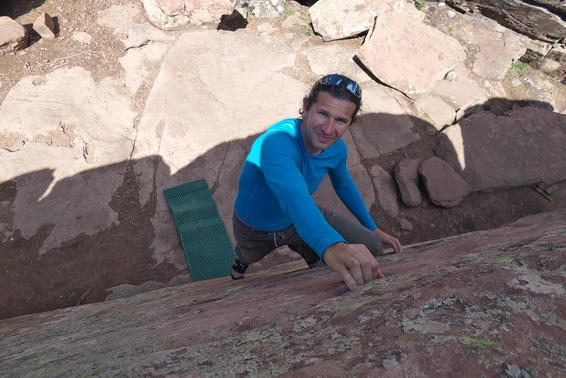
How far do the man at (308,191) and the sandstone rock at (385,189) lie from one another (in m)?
1.81

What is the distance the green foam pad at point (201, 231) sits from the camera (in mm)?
3455

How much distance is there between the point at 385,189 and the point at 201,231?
205 cm

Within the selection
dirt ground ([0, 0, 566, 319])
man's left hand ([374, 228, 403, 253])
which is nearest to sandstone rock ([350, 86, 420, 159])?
dirt ground ([0, 0, 566, 319])

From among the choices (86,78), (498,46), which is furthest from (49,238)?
(498,46)

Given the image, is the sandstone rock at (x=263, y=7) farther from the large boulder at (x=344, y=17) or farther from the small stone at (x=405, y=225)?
the small stone at (x=405, y=225)

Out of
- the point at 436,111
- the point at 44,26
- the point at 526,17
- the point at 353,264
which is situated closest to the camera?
the point at 353,264

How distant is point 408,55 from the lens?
472cm

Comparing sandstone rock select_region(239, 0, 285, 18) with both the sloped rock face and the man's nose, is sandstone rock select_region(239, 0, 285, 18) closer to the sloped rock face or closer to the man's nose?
the man's nose

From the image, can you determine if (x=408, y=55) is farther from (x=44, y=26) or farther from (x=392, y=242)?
(x=44, y=26)

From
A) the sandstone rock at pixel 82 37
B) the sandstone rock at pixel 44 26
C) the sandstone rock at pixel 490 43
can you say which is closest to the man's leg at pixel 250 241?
the sandstone rock at pixel 82 37

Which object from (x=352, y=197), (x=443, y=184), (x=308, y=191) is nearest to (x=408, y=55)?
(x=443, y=184)

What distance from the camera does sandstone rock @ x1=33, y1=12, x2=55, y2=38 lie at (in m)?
4.47

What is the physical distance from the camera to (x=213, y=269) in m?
3.45

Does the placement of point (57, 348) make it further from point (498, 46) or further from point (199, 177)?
point (498, 46)
